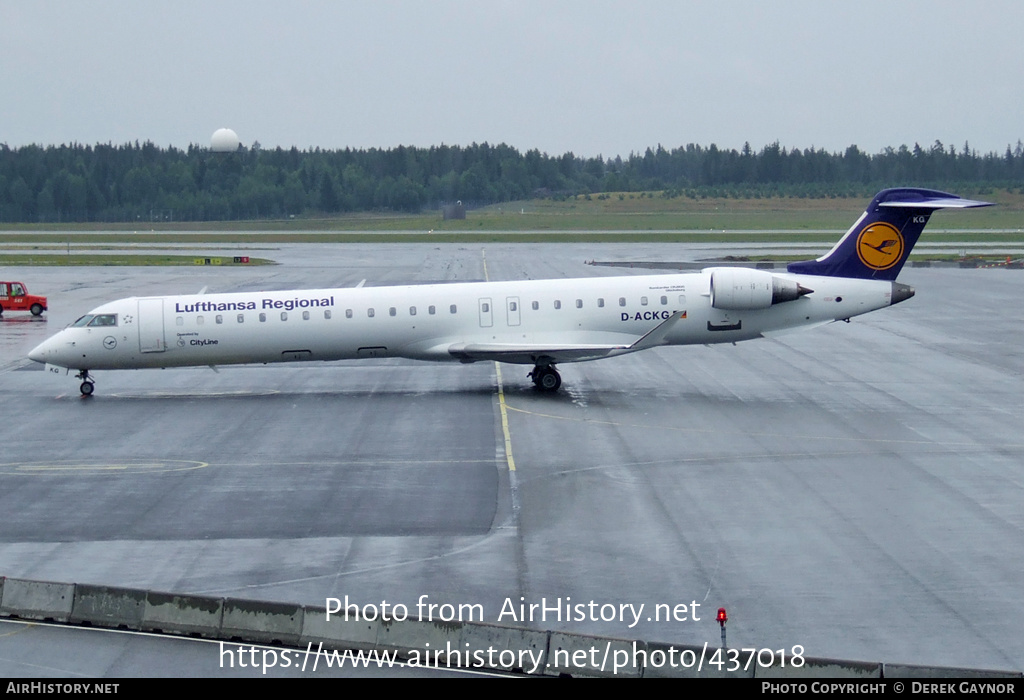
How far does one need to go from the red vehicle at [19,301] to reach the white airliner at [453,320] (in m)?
22.4

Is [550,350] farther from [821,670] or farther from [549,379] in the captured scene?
[821,670]

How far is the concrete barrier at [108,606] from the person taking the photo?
47.3ft

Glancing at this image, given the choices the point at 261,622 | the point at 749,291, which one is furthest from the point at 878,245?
the point at 261,622

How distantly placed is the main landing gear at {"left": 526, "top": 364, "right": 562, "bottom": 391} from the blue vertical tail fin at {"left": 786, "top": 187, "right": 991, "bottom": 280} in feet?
26.0

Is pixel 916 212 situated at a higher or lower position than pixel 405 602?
higher

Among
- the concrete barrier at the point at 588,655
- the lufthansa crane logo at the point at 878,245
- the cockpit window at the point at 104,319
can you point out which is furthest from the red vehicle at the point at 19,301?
the concrete barrier at the point at 588,655

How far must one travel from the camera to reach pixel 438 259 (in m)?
86.3

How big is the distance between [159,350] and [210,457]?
8465 millimetres

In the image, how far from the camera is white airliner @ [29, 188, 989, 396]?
32.3 m

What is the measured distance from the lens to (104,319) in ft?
107

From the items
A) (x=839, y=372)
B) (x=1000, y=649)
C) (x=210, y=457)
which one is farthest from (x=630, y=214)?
(x=1000, y=649)

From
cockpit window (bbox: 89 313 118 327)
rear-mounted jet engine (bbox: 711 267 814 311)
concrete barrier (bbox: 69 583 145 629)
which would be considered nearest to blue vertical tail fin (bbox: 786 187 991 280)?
rear-mounted jet engine (bbox: 711 267 814 311)

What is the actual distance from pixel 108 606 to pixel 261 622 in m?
2.16
